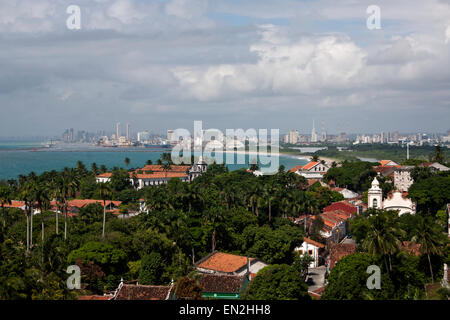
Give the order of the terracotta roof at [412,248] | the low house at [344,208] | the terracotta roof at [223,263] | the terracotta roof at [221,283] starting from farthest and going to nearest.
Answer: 1. the low house at [344,208]
2. the terracotta roof at [412,248]
3. the terracotta roof at [223,263]
4. the terracotta roof at [221,283]

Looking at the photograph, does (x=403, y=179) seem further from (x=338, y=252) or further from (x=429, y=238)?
(x=429, y=238)

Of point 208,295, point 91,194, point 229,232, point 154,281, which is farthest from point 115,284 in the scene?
point 91,194

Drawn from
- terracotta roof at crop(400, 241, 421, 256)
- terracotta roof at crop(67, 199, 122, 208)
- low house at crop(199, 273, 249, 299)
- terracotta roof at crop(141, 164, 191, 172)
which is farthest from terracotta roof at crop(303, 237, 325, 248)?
terracotta roof at crop(141, 164, 191, 172)

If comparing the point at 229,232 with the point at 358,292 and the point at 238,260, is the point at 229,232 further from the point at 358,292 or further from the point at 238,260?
the point at 358,292

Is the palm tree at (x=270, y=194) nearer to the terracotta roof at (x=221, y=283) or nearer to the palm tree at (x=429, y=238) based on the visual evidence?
the terracotta roof at (x=221, y=283)

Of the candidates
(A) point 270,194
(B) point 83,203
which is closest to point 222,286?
(A) point 270,194

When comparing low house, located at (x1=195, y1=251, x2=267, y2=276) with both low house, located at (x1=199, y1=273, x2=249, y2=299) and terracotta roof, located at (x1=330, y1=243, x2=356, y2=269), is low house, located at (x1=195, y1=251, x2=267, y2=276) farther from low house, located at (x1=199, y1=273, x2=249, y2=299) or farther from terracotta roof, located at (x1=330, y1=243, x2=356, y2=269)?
terracotta roof, located at (x1=330, y1=243, x2=356, y2=269)

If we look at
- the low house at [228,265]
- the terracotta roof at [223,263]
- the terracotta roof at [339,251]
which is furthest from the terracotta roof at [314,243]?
the terracotta roof at [223,263]
